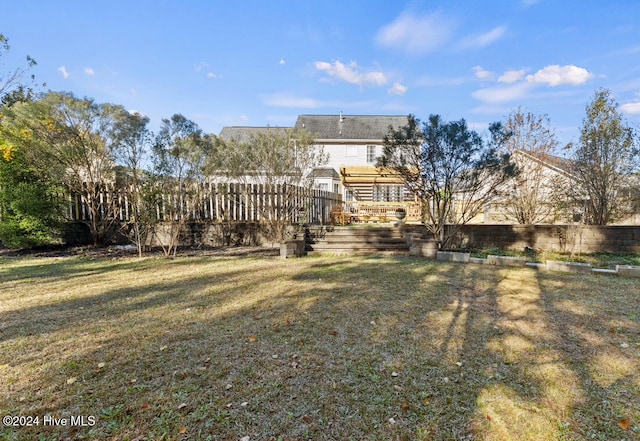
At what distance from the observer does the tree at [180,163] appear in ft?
22.9

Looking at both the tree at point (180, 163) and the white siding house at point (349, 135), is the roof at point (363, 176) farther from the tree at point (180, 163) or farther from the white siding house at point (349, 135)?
the white siding house at point (349, 135)

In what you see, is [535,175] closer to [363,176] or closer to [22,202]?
[363,176]

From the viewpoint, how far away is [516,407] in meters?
1.92

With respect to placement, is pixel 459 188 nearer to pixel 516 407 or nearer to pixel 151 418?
pixel 516 407

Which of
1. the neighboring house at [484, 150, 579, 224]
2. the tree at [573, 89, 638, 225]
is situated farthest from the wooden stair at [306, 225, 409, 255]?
the tree at [573, 89, 638, 225]

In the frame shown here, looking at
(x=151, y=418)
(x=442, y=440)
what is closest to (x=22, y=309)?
(x=151, y=418)

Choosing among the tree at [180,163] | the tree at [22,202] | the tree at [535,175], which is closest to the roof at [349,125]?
the tree at [535,175]

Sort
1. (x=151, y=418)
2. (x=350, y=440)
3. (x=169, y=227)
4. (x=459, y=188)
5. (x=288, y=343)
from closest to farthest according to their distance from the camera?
(x=350, y=440) < (x=151, y=418) < (x=288, y=343) < (x=459, y=188) < (x=169, y=227)

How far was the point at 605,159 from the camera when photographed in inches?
337

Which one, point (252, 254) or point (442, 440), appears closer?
point (442, 440)

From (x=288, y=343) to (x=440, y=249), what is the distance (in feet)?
19.1

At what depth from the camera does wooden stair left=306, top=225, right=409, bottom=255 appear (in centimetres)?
797

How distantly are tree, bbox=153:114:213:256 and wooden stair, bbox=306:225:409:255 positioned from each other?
3.30m

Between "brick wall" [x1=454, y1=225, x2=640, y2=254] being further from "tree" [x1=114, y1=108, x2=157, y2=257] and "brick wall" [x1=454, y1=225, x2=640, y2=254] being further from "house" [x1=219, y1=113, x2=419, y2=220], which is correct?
"tree" [x1=114, y1=108, x2=157, y2=257]
